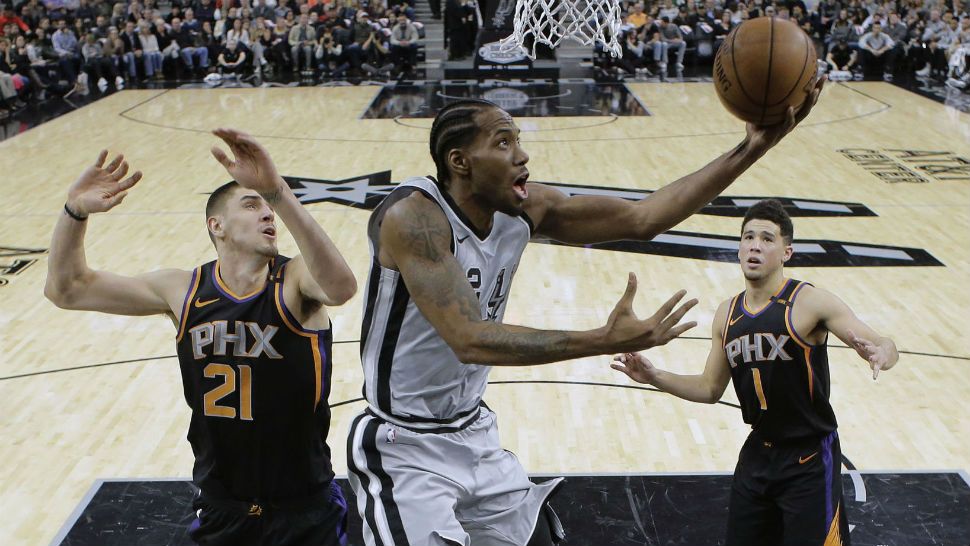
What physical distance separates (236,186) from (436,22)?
20647 millimetres

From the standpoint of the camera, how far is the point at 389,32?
2225 cm

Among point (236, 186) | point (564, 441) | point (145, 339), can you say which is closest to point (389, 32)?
point (145, 339)

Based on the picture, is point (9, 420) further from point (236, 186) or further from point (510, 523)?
point (510, 523)

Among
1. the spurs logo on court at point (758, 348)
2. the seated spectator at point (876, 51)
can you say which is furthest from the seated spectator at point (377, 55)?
the spurs logo on court at point (758, 348)

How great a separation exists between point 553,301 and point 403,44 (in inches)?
581

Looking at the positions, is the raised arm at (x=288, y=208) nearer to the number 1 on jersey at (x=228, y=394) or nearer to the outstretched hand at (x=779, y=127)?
the number 1 on jersey at (x=228, y=394)

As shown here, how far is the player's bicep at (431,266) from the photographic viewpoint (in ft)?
9.09

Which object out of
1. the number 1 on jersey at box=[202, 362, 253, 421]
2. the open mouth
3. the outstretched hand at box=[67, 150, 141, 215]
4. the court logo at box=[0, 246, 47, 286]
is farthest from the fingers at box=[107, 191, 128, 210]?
the court logo at box=[0, 246, 47, 286]

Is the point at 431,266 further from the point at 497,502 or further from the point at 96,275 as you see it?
the point at 96,275

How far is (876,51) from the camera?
2083 centimetres

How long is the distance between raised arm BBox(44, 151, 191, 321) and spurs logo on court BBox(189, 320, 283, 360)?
0.15 meters

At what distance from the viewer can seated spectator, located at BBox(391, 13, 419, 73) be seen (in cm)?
2159

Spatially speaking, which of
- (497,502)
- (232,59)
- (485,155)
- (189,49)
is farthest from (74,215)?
(189,49)

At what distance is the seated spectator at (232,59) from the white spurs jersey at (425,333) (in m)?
19.1
